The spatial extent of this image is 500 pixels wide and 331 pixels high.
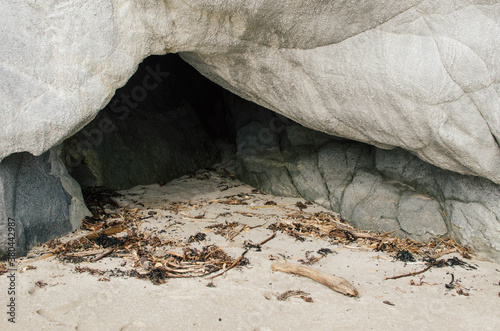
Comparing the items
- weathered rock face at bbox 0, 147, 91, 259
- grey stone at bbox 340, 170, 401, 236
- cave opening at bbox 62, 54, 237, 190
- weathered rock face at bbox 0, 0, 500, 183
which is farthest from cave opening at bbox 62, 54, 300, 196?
weathered rock face at bbox 0, 0, 500, 183

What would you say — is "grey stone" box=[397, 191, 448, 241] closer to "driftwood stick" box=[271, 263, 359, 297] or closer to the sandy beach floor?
the sandy beach floor

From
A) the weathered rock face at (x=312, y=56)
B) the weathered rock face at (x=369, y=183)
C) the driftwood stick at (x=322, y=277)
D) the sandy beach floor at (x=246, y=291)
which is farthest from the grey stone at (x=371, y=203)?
the driftwood stick at (x=322, y=277)

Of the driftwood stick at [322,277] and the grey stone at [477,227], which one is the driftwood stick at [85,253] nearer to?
the driftwood stick at [322,277]

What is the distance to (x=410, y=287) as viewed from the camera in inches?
125

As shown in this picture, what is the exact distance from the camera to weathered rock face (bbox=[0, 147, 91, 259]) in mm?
3273

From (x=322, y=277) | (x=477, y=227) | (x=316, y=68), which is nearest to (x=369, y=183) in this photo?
(x=477, y=227)

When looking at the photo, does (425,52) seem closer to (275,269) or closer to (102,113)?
(275,269)

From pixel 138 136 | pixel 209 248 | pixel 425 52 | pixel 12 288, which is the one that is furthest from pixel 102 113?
pixel 425 52

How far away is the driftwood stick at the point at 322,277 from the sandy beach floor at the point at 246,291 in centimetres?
4

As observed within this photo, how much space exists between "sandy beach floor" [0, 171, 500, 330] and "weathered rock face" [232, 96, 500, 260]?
350 millimetres

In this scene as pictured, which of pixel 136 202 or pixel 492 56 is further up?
pixel 492 56

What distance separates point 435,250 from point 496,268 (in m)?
0.46

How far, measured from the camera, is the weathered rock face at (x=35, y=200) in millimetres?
3273

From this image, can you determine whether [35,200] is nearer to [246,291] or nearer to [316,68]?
[246,291]
